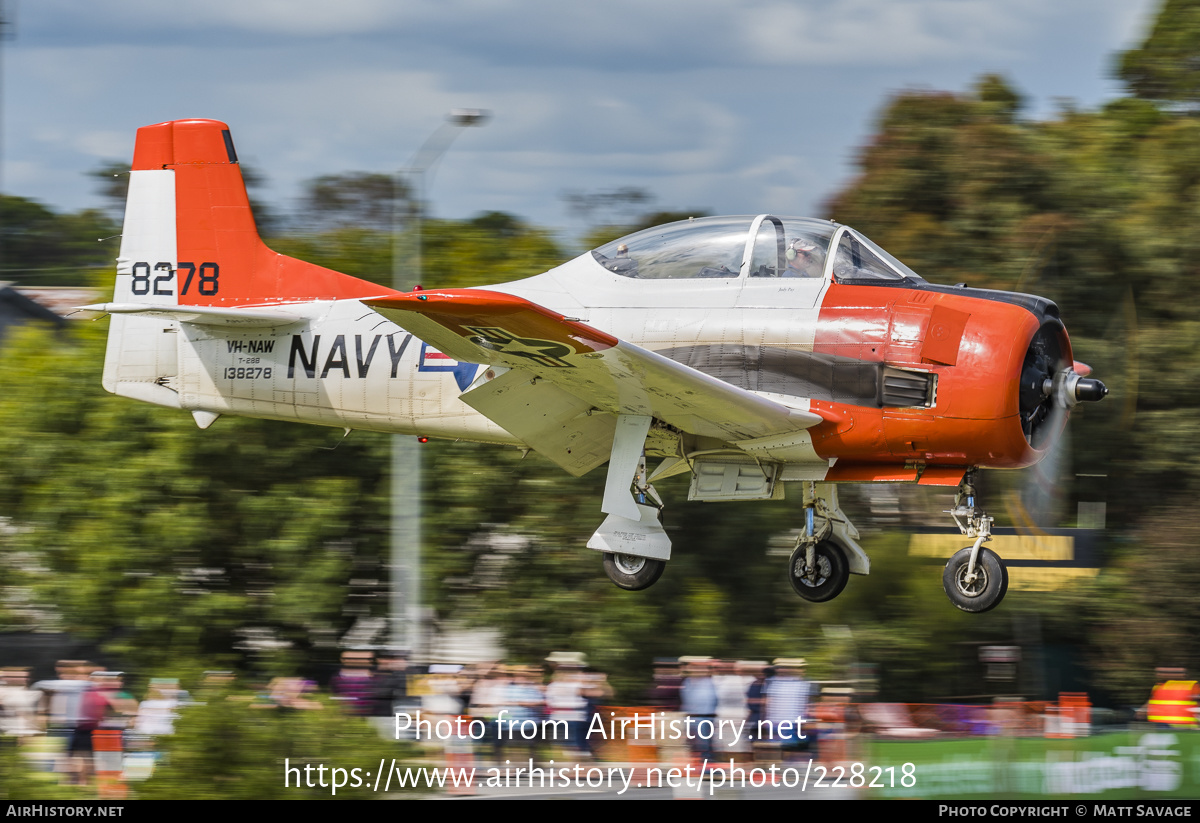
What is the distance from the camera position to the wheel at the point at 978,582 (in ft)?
30.7

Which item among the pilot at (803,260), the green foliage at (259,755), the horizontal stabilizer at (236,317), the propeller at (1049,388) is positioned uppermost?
the pilot at (803,260)

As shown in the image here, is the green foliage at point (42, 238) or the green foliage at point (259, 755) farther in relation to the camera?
the green foliage at point (42, 238)

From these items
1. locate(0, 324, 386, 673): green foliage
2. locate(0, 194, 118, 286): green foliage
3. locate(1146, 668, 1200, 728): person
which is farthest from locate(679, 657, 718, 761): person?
locate(0, 194, 118, 286): green foliage

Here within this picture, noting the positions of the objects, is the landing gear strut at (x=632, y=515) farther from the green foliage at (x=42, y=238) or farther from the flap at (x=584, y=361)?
the green foliage at (x=42, y=238)

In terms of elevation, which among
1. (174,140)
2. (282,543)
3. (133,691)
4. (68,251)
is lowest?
(133,691)

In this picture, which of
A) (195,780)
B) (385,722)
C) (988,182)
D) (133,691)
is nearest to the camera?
(195,780)

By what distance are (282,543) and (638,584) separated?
7540mm

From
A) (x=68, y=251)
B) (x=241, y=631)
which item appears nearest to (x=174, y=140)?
(x=241, y=631)

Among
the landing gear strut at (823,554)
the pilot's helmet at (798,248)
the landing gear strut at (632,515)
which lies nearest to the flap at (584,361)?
the landing gear strut at (632,515)

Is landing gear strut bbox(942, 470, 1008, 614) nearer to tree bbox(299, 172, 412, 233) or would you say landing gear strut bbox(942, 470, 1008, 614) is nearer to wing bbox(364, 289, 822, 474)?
wing bbox(364, 289, 822, 474)

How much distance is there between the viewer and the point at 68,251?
38.1 m

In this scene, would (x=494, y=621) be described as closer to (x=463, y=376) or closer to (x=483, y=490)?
(x=483, y=490)

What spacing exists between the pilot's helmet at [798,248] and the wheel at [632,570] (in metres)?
2.57

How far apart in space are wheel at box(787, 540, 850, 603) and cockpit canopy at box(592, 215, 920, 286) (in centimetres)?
250
